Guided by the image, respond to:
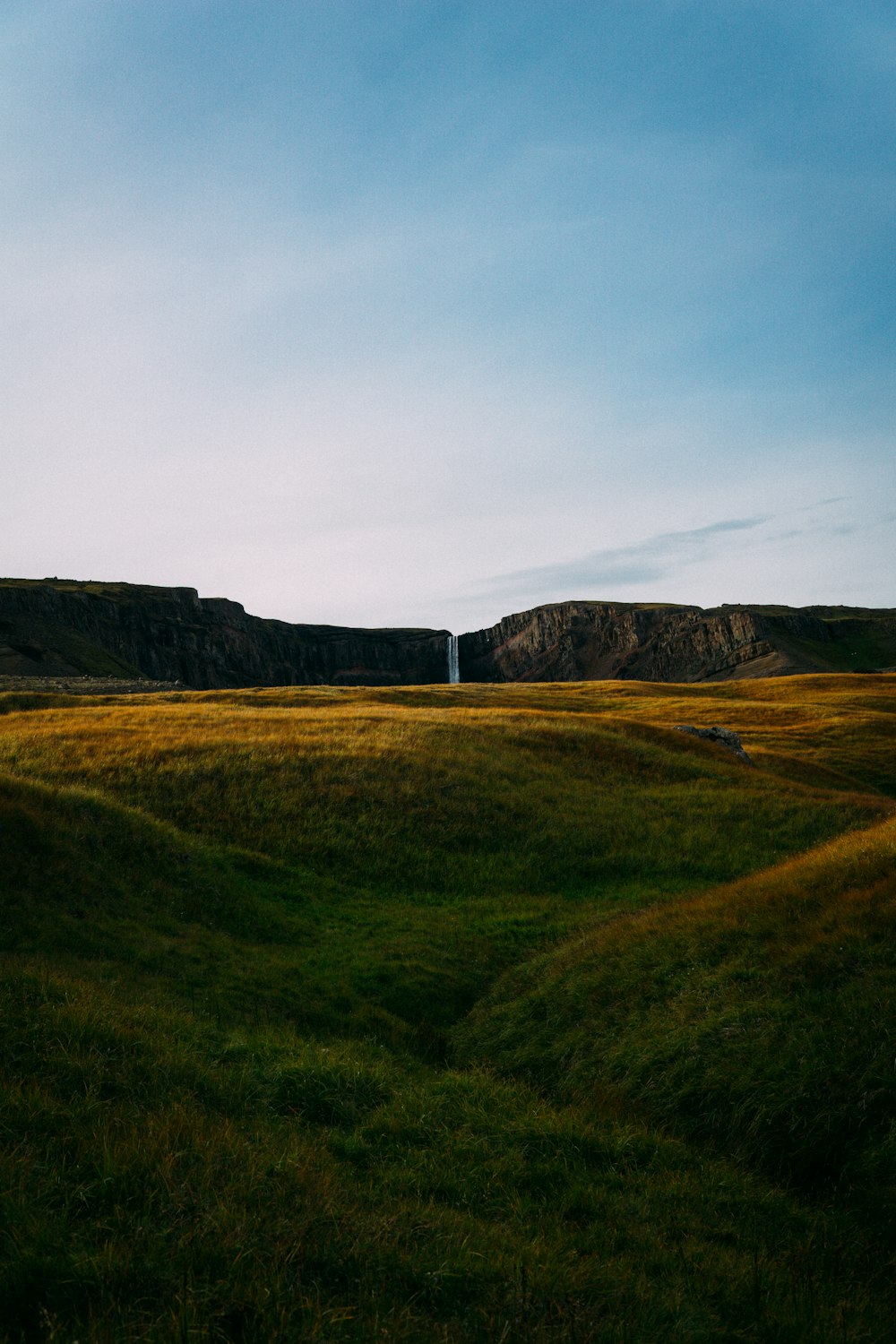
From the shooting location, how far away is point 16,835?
17.1 metres

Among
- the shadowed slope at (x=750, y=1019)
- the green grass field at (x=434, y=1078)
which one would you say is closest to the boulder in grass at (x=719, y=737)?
the green grass field at (x=434, y=1078)

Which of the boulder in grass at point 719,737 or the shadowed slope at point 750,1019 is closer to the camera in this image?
the shadowed slope at point 750,1019

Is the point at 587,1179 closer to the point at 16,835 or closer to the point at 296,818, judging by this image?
the point at 16,835

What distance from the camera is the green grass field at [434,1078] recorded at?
523cm

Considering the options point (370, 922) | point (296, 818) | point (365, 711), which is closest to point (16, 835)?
point (370, 922)

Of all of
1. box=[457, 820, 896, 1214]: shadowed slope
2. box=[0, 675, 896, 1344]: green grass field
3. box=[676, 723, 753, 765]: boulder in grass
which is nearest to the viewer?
box=[0, 675, 896, 1344]: green grass field

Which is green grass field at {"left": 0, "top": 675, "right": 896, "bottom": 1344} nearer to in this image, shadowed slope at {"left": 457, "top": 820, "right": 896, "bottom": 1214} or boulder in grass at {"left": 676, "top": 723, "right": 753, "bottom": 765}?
shadowed slope at {"left": 457, "top": 820, "right": 896, "bottom": 1214}

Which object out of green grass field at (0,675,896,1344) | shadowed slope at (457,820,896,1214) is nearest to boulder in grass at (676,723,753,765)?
green grass field at (0,675,896,1344)

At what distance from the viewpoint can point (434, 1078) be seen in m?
10.8

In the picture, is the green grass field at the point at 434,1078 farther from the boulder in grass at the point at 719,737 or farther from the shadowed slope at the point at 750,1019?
the boulder in grass at the point at 719,737

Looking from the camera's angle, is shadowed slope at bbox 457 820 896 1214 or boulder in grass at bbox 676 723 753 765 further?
boulder in grass at bbox 676 723 753 765

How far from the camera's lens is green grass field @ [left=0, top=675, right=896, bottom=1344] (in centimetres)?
523

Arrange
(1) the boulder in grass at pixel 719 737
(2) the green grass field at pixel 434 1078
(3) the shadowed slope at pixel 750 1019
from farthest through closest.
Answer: (1) the boulder in grass at pixel 719 737 < (3) the shadowed slope at pixel 750 1019 < (2) the green grass field at pixel 434 1078

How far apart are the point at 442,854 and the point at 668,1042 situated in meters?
15.1
